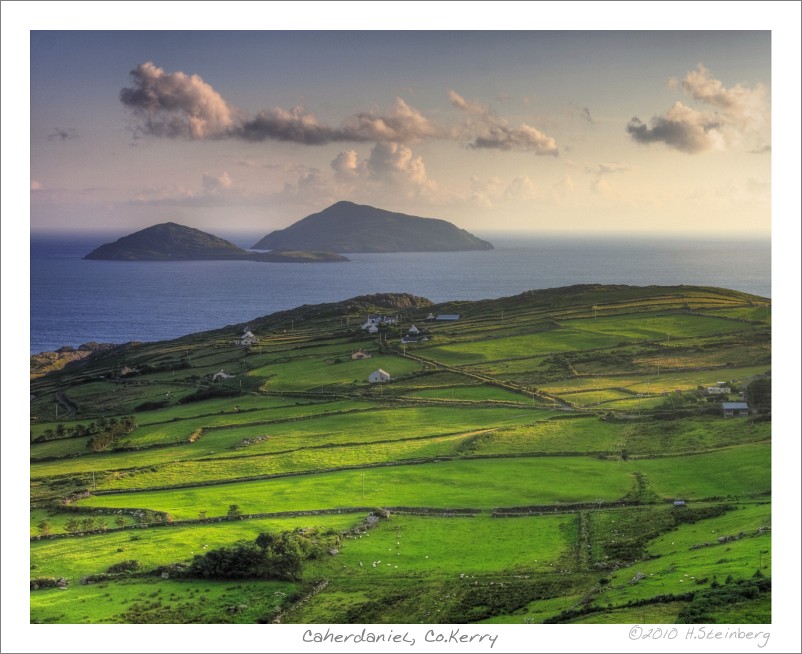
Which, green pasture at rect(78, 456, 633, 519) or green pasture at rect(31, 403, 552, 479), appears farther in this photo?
green pasture at rect(31, 403, 552, 479)

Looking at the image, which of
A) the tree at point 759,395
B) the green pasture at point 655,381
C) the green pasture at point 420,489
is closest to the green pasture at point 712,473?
the green pasture at point 420,489

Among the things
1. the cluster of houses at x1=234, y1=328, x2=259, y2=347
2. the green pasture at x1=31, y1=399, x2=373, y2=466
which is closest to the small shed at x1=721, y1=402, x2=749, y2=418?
the green pasture at x1=31, y1=399, x2=373, y2=466

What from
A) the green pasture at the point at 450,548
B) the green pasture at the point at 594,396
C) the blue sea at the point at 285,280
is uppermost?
the blue sea at the point at 285,280

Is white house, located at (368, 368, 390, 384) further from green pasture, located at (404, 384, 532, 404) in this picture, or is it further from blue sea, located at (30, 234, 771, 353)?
blue sea, located at (30, 234, 771, 353)

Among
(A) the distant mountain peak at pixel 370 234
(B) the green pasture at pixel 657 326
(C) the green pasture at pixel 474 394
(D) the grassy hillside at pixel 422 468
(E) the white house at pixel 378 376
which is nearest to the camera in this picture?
(D) the grassy hillside at pixel 422 468

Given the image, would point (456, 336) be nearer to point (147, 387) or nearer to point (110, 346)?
point (147, 387)

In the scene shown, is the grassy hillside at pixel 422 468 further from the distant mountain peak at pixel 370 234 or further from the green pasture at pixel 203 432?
the distant mountain peak at pixel 370 234

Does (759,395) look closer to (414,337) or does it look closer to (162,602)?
(414,337)
